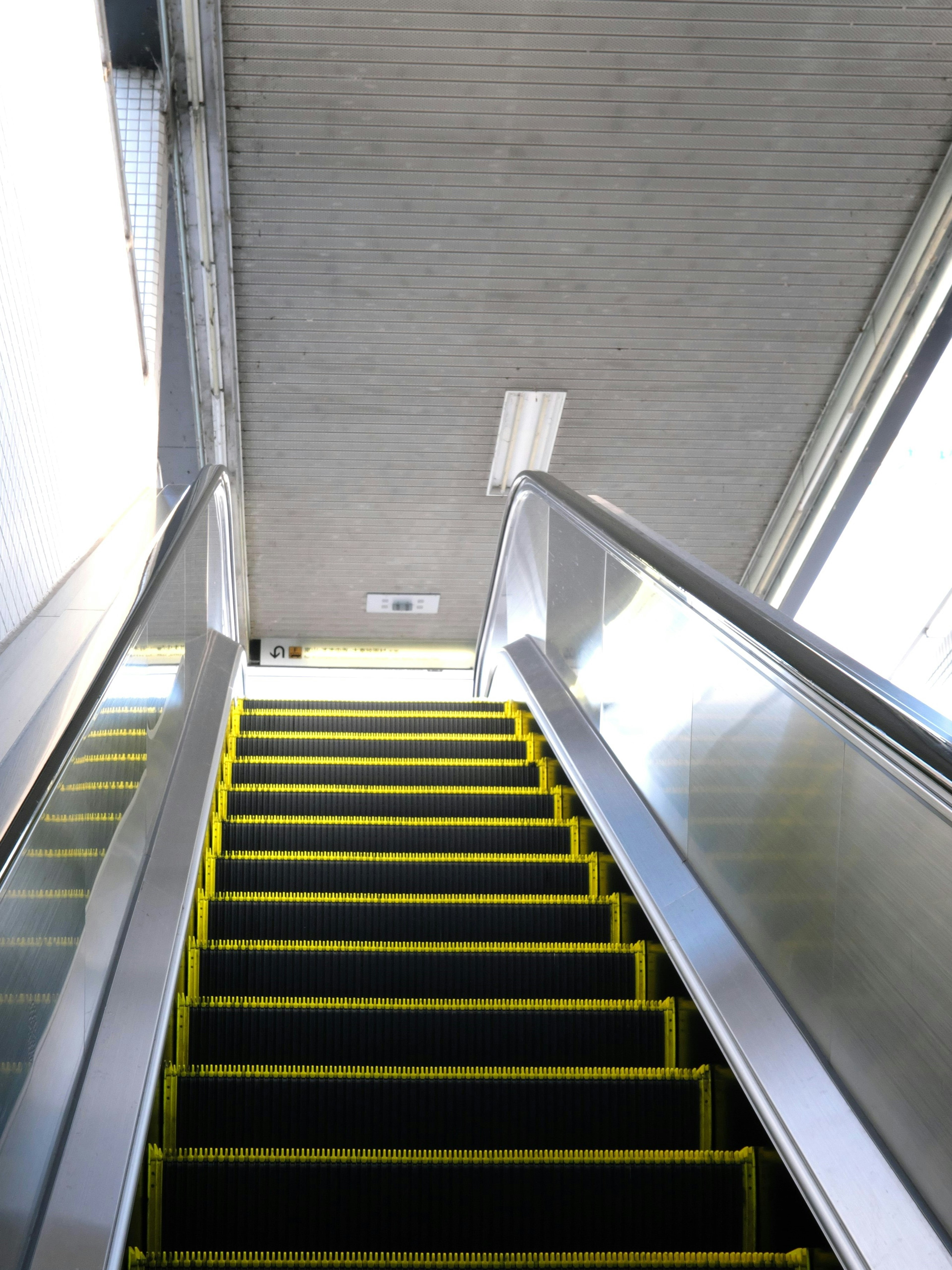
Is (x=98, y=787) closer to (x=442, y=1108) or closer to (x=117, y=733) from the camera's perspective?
(x=117, y=733)

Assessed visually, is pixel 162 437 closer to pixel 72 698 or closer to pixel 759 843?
pixel 72 698

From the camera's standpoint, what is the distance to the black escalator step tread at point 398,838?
10.8 ft

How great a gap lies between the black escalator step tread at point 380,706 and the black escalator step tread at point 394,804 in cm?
97

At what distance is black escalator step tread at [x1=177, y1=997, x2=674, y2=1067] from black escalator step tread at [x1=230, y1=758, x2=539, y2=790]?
1348mm

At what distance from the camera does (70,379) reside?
4.21 meters

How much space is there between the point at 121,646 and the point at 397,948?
3.26 feet

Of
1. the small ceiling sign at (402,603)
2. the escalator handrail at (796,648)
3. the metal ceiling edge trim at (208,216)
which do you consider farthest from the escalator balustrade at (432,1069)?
the small ceiling sign at (402,603)

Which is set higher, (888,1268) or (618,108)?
(618,108)

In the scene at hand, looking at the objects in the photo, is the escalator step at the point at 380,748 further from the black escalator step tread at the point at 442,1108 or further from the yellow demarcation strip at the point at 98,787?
the black escalator step tread at the point at 442,1108

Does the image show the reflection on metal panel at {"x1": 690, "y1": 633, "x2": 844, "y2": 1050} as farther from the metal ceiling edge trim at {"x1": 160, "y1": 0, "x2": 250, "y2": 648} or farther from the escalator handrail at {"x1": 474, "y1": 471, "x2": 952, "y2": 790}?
the metal ceiling edge trim at {"x1": 160, "y1": 0, "x2": 250, "y2": 648}

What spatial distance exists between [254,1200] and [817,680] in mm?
1364

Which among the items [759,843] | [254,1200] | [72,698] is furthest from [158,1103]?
[759,843]

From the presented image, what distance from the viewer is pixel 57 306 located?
3.96 m

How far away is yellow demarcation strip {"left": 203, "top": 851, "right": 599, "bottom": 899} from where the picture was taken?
3043mm
